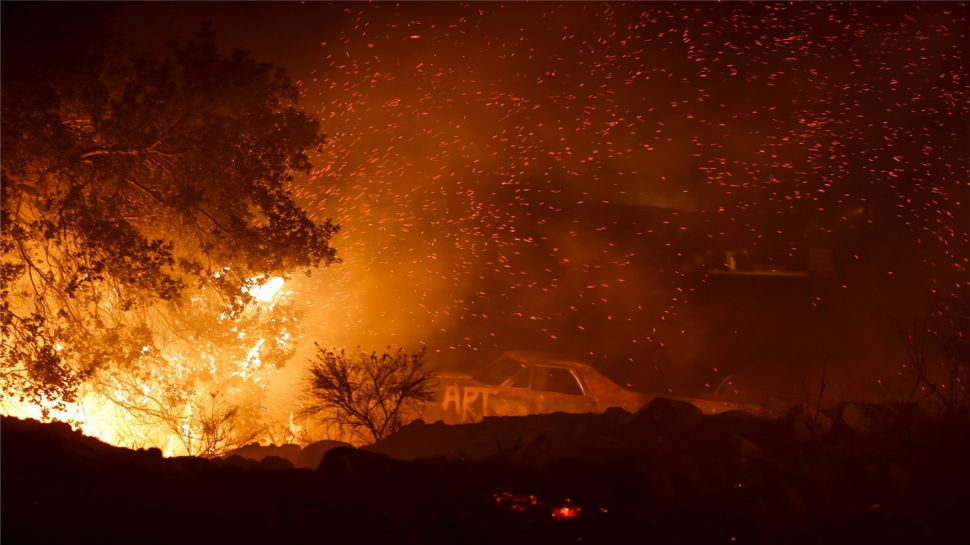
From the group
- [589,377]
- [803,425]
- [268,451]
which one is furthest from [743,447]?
[268,451]

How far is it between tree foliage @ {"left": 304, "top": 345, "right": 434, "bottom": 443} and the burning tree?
1276mm

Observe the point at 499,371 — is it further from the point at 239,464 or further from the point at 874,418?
the point at 874,418

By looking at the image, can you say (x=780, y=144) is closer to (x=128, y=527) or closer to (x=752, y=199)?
(x=752, y=199)

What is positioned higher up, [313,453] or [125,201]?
[125,201]

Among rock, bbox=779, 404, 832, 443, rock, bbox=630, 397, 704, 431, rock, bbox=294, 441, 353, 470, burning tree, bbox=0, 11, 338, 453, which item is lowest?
rock, bbox=294, 441, 353, 470

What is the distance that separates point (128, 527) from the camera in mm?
4746

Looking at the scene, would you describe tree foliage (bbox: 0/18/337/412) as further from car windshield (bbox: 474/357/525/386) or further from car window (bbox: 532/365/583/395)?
car window (bbox: 532/365/583/395)

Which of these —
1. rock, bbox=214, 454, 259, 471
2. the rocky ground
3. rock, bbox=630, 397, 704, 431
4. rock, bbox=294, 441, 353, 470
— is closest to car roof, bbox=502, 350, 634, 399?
rock, bbox=630, 397, 704, 431

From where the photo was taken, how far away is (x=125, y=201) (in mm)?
8211

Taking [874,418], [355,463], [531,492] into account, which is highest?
[355,463]

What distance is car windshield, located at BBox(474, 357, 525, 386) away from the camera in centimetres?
1015

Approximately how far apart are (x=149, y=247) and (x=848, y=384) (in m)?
9.22

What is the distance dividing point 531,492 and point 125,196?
536 cm

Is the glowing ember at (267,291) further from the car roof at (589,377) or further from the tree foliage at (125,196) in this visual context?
the car roof at (589,377)
